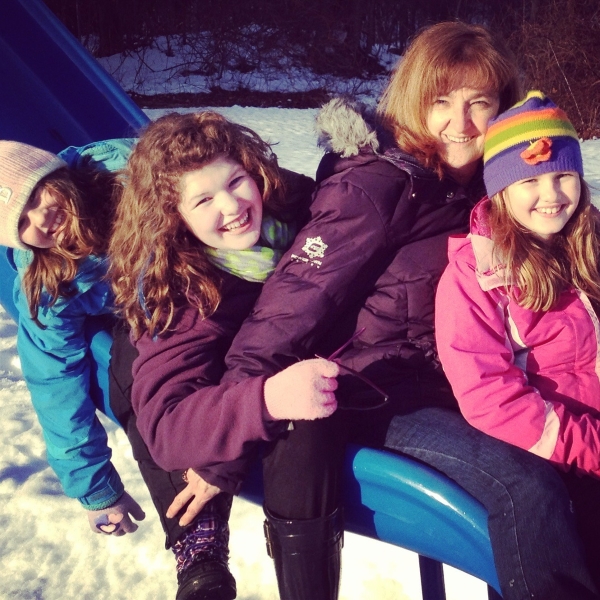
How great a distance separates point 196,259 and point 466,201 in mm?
720

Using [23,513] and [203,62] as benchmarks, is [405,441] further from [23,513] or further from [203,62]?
[203,62]

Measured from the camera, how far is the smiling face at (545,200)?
1560 millimetres

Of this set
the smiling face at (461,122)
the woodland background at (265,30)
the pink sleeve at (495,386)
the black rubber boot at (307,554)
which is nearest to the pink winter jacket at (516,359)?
the pink sleeve at (495,386)

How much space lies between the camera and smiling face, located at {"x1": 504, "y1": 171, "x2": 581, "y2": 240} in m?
1.56

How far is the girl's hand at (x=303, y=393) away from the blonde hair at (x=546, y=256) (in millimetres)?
478

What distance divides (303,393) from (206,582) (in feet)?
1.98

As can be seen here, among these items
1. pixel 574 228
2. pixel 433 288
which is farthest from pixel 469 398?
pixel 574 228

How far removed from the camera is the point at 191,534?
69.1 inches

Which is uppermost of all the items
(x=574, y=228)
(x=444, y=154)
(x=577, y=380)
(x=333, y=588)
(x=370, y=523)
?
(x=444, y=154)

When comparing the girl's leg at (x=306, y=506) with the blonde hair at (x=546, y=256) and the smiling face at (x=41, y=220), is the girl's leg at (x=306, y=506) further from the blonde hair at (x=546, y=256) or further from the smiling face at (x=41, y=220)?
the smiling face at (x=41, y=220)

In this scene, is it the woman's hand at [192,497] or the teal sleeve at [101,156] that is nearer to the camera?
the woman's hand at [192,497]

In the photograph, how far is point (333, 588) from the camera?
1557mm

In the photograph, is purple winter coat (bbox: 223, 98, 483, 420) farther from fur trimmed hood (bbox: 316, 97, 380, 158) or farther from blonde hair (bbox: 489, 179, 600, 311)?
blonde hair (bbox: 489, 179, 600, 311)

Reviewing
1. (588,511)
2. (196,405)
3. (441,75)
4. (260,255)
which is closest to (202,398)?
(196,405)
